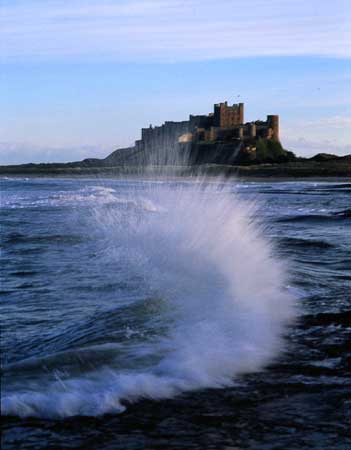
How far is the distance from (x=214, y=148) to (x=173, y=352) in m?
90.8

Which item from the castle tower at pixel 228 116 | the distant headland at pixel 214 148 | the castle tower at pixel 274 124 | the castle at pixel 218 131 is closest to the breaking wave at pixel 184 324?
the distant headland at pixel 214 148

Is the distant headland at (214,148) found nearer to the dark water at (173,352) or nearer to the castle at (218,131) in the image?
the castle at (218,131)

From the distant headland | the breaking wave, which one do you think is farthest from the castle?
the breaking wave

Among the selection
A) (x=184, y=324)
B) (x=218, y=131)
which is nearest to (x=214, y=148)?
(x=218, y=131)

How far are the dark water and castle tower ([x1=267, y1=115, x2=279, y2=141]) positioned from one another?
92290 mm

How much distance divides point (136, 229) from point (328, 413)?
28.9 ft

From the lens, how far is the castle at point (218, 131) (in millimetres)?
93938

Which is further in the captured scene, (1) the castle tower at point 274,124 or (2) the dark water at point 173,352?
(1) the castle tower at point 274,124

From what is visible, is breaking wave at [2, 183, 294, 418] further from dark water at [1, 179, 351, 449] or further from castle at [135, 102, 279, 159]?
castle at [135, 102, 279, 159]

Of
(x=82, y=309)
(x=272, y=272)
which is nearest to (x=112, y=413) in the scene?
(x=82, y=309)

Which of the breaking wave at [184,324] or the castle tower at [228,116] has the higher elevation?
the castle tower at [228,116]

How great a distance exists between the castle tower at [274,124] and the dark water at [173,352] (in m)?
92.3

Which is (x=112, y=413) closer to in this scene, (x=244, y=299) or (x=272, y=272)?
(x=244, y=299)

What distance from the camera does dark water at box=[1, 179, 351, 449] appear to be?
3264mm
